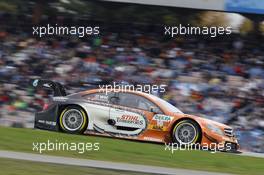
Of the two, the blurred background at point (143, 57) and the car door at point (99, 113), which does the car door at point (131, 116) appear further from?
the blurred background at point (143, 57)

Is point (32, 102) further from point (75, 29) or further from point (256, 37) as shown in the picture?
point (256, 37)

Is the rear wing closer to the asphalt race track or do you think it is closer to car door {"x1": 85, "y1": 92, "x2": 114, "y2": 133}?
car door {"x1": 85, "y1": 92, "x2": 114, "y2": 133}

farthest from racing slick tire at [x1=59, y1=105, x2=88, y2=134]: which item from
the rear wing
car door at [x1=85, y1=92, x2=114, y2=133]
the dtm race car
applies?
the rear wing

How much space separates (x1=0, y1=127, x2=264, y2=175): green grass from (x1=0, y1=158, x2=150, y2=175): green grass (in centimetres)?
133

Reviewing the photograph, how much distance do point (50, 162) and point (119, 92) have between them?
413 centimetres

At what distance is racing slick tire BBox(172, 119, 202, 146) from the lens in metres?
11.6

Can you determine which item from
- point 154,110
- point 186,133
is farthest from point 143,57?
point 186,133

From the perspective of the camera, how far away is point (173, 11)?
18.2 m

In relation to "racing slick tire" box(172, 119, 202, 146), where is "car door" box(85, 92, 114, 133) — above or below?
above

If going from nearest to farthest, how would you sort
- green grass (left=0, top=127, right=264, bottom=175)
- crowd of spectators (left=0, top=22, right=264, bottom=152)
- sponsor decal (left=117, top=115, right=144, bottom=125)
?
Result: green grass (left=0, top=127, right=264, bottom=175) → sponsor decal (left=117, top=115, right=144, bottom=125) → crowd of spectators (left=0, top=22, right=264, bottom=152)

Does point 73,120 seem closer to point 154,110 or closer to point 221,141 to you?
point 154,110

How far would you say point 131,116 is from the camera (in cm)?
1198

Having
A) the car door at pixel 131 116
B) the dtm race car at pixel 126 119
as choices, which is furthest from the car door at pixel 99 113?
the car door at pixel 131 116

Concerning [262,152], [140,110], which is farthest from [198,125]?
[262,152]
